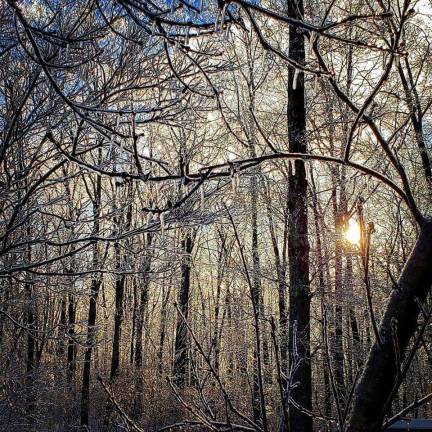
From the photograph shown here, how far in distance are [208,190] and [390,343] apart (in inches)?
150

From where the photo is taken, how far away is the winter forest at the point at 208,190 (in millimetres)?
1379

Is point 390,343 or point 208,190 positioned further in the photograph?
point 208,190

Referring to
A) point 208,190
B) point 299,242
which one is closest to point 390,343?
point 208,190

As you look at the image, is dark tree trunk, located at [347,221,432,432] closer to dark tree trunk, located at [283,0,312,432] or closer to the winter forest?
the winter forest

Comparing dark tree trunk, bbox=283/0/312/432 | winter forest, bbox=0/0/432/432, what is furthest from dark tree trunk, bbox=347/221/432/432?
dark tree trunk, bbox=283/0/312/432

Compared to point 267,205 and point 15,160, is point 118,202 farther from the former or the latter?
point 267,205

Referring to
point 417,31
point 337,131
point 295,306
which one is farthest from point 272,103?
point 295,306

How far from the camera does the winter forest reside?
1379mm

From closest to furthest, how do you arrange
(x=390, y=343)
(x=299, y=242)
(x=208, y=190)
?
(x=390, y=343), (x=208, y=190), (x=299, y=242)

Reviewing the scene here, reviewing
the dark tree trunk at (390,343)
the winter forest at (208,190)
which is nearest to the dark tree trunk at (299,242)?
the winter forest at (208,190)

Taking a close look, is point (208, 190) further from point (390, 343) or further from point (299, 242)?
point (390, 343)

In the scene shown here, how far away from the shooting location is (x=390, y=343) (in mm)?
1193

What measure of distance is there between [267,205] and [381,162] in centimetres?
293

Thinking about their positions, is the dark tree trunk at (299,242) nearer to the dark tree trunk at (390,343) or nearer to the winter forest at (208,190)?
the winter forest at (208,190)
